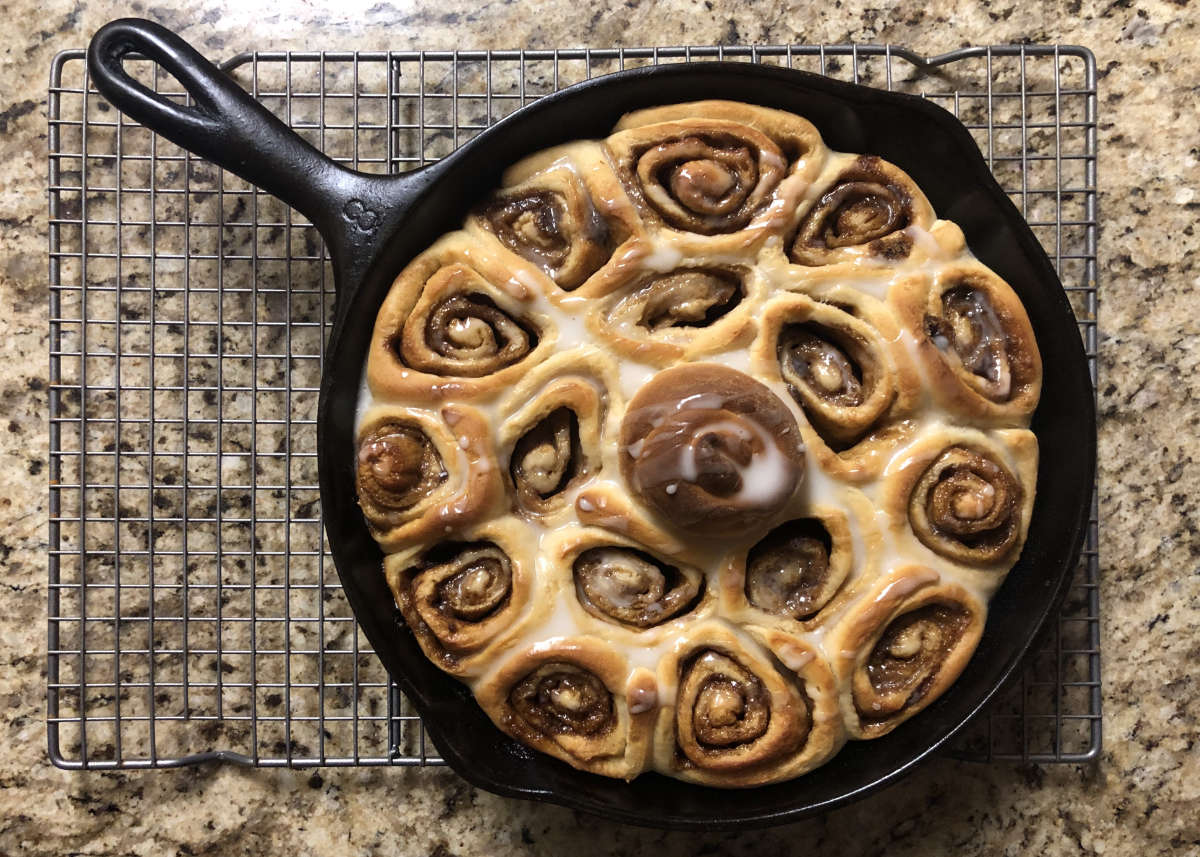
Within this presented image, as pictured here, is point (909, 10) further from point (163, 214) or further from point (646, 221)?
point (163, 214)

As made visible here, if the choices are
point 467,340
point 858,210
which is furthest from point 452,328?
point 858,210

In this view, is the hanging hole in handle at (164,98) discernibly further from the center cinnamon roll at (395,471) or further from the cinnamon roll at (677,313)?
the cinnamon roll at (677,313)

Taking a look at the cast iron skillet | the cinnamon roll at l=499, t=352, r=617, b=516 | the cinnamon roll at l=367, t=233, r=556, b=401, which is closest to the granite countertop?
the cast iron skillet

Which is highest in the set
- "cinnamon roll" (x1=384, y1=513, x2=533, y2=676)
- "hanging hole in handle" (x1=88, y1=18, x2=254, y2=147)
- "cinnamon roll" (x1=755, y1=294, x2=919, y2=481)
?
"hanging hole in handle" (x1=88, y1=18, x2=254, y2=147)

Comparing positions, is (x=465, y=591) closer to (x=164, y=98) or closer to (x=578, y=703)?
(x=578, y=703)

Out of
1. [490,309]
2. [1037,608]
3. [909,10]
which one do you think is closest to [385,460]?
[490,309]

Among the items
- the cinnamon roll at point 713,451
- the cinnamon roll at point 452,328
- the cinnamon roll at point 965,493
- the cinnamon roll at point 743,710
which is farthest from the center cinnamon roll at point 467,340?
the cinnamon roll at point 965,493

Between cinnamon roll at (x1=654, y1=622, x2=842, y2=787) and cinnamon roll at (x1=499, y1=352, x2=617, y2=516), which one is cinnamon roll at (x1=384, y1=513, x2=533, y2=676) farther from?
cinnamon roll at (x1=654, y1=622, x2=842, y2=787)
